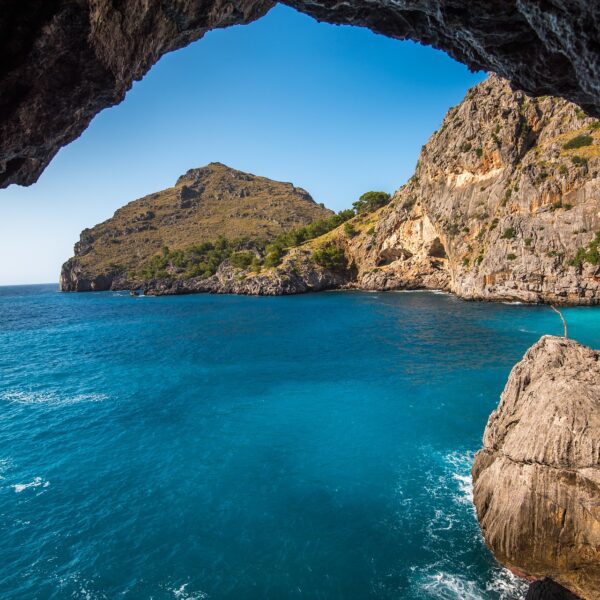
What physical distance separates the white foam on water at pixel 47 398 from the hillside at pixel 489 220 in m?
81.2

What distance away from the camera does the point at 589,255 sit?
2847 inches

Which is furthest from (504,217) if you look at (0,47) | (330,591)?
(0,47)

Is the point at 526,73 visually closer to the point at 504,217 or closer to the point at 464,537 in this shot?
the point at 464,537

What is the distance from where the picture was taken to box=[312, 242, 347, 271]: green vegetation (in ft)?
450

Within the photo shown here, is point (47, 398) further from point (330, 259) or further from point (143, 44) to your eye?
point (330, 259)

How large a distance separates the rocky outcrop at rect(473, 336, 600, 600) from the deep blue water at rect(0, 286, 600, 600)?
5.26 ft

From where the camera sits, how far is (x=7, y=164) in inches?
416

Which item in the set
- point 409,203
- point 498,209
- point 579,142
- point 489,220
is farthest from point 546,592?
point 409,203

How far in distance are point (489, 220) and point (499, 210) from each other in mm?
4296

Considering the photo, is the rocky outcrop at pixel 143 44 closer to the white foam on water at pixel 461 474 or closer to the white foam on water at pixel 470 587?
the white foam on water at pixel 470 587

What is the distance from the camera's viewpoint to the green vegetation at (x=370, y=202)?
167000 millimetres

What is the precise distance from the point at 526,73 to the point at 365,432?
936 inches

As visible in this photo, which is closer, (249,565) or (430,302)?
(249,565)

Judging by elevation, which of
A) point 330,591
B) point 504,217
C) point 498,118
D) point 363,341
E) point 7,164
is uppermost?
point 498,118
